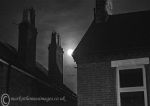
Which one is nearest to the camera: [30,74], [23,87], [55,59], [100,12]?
[100,12]

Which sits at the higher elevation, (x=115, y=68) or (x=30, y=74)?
(x=30, y=74)

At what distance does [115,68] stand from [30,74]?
7866 millimetres

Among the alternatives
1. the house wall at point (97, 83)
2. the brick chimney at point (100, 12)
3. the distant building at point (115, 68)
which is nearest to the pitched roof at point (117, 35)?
the distant building at point (115, 68)

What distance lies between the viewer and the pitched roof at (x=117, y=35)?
1053 cm

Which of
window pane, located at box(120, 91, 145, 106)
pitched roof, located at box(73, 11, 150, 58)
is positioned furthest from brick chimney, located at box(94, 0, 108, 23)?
window pane, located at box(120, 91, 145, 106)

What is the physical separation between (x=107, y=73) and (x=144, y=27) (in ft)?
8.52

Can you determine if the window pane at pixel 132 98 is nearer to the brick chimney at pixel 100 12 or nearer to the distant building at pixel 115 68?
the distant building at pixel 115 68

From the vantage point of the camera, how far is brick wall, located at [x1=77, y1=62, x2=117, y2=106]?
1002 cm

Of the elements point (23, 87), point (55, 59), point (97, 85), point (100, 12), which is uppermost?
point (100, 12)

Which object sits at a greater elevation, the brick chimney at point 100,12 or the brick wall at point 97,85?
the brick chimney at point 100,12

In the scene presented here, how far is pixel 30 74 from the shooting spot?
16953mm

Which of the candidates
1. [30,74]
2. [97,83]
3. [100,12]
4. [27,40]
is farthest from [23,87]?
[97,83]

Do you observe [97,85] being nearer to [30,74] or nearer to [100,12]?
[100,12]

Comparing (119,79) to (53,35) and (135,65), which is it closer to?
(135,65)
